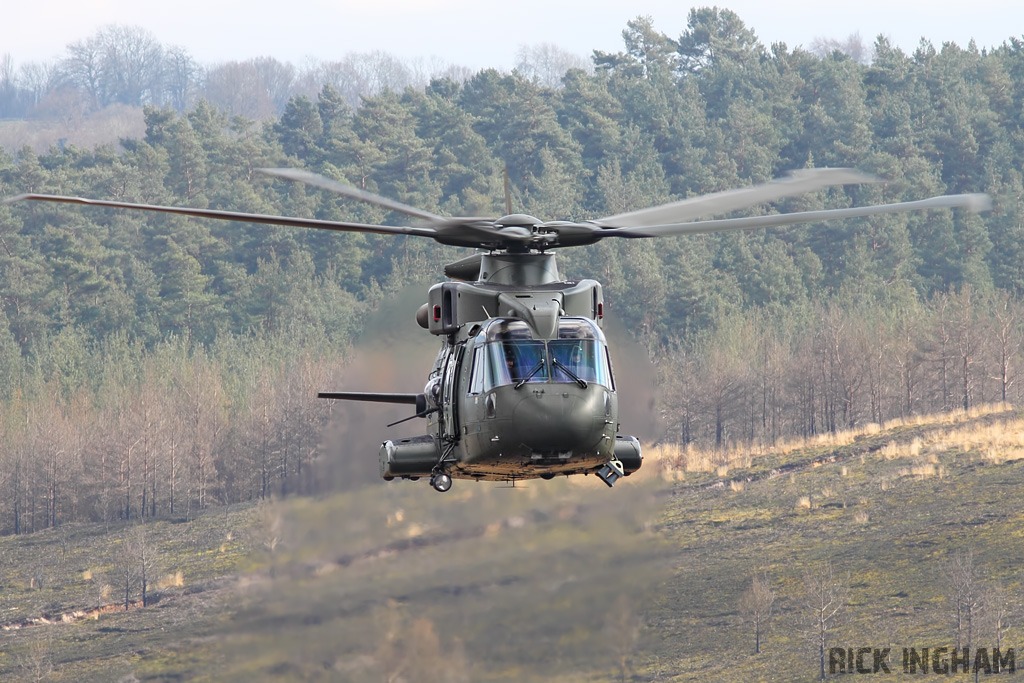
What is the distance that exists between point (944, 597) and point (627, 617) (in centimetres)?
3044

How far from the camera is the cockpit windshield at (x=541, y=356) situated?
1917cm

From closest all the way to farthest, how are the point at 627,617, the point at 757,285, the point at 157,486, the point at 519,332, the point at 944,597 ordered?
the point at 519,332, the point at 627,617, the point at 944,597, the point at 157,486, the point at 757,285

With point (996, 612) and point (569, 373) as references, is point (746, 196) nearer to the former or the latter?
point (569, 373)

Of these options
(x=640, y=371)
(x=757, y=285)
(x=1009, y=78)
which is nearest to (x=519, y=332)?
(x=640, y=371)

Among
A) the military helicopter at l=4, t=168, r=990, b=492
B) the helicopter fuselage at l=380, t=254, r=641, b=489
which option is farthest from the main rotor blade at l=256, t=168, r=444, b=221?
the helicopter fuselage at l=380, t=254, r=641, b=489

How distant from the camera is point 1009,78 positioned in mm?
115125

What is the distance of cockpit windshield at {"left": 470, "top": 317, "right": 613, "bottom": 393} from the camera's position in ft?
62.9

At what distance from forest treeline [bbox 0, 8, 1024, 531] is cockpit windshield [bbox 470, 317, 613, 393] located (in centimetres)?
6331

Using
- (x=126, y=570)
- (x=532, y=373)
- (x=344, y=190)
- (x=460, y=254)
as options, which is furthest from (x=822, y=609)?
(x=532, y=373)

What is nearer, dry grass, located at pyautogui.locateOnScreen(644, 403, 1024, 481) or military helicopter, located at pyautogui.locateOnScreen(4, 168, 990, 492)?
military helicopter, located at pyautogui.locateOnScreen(4, 168, 990, 492)

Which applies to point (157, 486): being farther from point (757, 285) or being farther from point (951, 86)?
point (951, 86)

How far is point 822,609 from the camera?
64750 mm

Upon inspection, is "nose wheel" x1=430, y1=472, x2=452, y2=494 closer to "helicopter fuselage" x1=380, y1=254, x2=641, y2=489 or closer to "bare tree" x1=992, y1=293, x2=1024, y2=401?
"helicopter fuselage" x1=380, y1=254, x2=641, y2=489

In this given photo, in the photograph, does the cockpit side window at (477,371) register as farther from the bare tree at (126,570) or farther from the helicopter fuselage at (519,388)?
the bare tree at (126,570)
